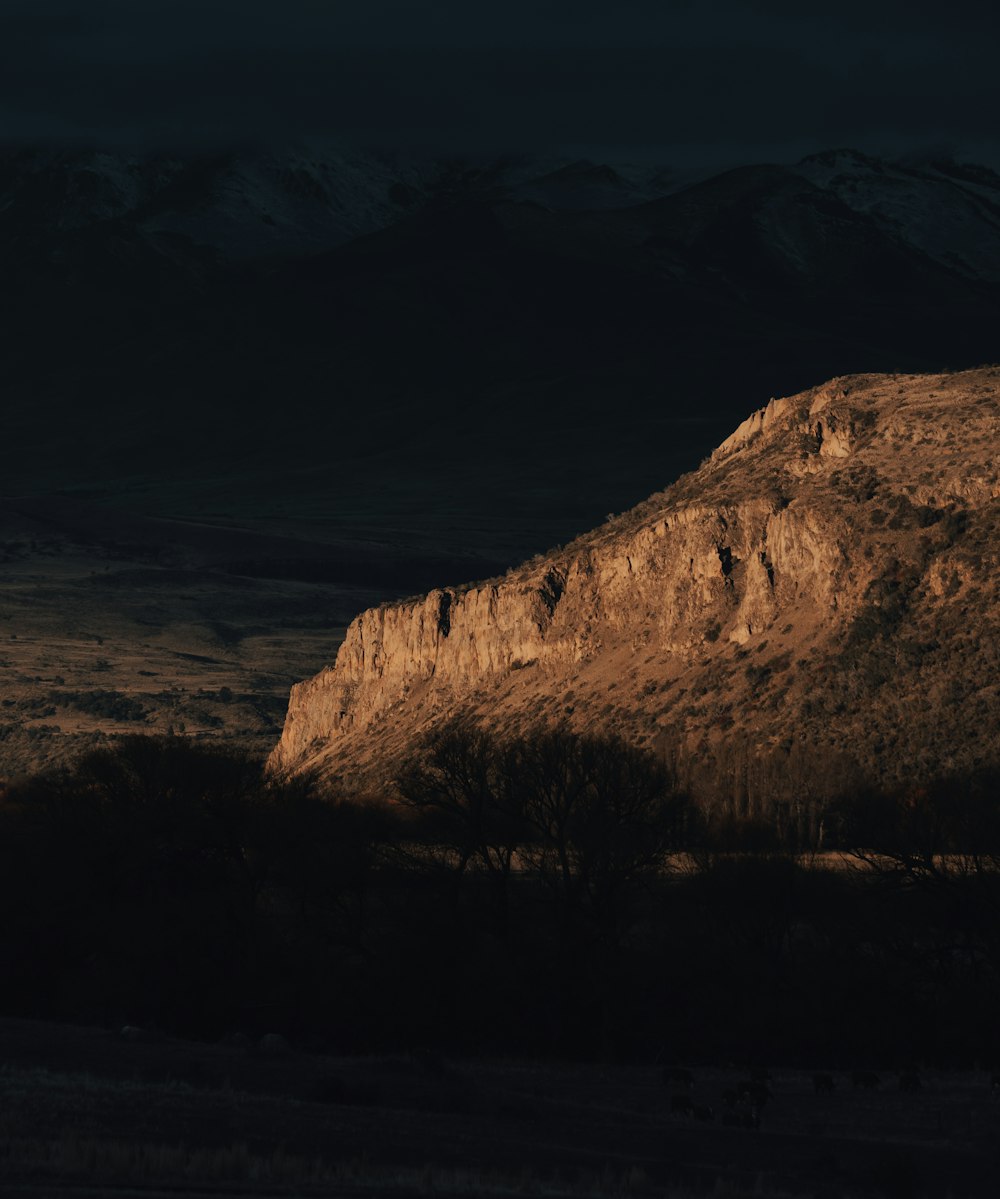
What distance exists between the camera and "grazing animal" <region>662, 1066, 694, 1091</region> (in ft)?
147

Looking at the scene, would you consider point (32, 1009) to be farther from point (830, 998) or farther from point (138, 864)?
point (830, 998)

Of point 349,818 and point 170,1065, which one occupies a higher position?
point 349,818

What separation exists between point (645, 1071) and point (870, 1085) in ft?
20.4

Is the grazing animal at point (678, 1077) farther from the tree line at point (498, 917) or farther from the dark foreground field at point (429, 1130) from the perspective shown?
the tree line at point (498, 917)

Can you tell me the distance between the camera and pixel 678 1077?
44.9 meters

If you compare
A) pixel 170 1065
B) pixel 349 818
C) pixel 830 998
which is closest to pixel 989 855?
pixel 830 998

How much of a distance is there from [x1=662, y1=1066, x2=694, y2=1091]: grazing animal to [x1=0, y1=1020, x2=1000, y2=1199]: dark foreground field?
0.34m

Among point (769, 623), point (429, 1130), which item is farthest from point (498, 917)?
point (769, 623)

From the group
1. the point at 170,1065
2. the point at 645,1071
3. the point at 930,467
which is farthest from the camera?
the point at 930,467

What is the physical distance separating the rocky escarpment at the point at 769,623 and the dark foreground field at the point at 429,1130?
43.3 meters

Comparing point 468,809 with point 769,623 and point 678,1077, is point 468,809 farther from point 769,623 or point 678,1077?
point 769,623

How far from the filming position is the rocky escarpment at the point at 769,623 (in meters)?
92.8

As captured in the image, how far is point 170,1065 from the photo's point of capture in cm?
4191

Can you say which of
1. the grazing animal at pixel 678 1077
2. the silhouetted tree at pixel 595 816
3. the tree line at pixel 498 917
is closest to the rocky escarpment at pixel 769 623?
the silhouetted tree at pixel 595 816
